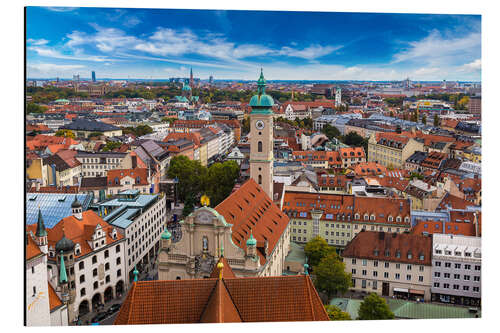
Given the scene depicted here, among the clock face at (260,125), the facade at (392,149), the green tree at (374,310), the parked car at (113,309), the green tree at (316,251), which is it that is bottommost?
the parked car at (113,309)

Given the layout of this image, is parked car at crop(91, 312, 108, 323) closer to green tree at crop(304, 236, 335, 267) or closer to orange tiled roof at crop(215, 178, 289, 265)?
orange tiled roof at crop(215, 178, 289, 265)

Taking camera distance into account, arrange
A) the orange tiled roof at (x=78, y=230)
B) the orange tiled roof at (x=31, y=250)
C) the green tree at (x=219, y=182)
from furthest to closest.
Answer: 1. the green tree at (x=219, y=182)
2. the orange tiled roof at (x=78, y=230)
3. the orange tiled roof at (x=31, y=250)

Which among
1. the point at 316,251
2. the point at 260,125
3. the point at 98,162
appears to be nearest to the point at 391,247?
the point at 316,251

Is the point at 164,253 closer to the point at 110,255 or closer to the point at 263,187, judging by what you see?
the point at 110,255

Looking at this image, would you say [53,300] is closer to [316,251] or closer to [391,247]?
[316,251]

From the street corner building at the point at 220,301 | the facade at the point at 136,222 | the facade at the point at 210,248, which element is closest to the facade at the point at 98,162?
A: the facade at the point at 136,222

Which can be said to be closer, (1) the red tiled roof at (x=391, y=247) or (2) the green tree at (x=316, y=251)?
(1) the red tiled roof at (x=391, y=247)

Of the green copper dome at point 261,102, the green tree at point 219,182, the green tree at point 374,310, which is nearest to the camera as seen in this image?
the green tree at point 374,310

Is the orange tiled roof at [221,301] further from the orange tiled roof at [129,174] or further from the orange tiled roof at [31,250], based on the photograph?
the orange tiled roof at [129,174]

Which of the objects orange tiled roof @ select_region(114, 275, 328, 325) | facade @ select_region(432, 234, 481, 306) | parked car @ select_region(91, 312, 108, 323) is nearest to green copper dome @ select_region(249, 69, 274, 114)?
facade @ select_region(432, 234, 481, 306)
